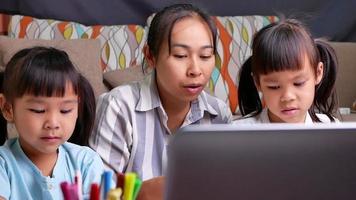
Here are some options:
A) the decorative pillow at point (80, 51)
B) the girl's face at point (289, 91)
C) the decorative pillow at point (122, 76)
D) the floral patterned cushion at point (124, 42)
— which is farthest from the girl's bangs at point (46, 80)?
the floral patterned cushion at point (124, 42)

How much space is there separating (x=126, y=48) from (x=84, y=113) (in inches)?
56.9

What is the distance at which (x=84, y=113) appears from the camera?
4.05 ft

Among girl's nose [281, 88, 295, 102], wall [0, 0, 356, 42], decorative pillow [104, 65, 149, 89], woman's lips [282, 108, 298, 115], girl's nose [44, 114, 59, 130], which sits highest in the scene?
wall [0, 0, 356, 42]

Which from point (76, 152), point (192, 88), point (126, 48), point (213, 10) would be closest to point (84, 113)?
point (76, 152)

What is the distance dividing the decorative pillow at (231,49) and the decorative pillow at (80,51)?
0.37 m

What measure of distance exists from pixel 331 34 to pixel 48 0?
1400 mm

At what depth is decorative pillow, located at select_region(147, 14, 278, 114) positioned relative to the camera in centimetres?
264

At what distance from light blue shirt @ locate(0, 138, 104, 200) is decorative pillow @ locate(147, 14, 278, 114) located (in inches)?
58.4

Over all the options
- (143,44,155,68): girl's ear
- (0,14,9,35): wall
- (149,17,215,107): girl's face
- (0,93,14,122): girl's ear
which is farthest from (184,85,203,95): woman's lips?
(0,14,9,35): wall

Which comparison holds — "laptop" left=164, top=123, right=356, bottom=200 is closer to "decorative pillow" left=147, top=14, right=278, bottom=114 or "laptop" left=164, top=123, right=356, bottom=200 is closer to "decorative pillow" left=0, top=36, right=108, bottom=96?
"decorative pillow" left=0, top=36, right=108, bottom=96

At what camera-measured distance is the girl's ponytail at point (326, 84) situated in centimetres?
145

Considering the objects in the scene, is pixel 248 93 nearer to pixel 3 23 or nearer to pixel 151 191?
pixel 151 191

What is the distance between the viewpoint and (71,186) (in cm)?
65

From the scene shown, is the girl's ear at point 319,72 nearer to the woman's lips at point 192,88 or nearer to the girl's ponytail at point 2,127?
the woman's lips at point 192,88
